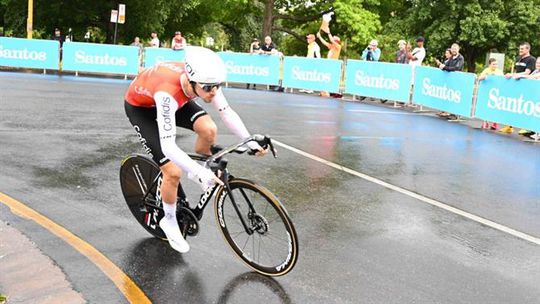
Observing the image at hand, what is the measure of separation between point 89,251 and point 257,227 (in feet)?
4.53

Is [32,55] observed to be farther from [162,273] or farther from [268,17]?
[162,273]

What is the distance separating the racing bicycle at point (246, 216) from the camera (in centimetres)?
476

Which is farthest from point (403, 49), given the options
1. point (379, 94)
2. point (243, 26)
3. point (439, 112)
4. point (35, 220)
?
point (243, 26)

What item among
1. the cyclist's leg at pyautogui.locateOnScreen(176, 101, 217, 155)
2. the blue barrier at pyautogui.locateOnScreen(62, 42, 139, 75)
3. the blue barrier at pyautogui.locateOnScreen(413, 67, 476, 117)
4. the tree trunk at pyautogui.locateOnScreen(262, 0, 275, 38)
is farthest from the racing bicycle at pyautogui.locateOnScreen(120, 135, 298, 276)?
the tree trunk at pyautogui.locateOnScreen(262, 0, 275, 38)

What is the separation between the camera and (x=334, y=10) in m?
37.9

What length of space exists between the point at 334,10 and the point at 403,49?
18246 mm

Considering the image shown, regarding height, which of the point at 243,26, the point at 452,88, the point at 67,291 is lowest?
the point at 67,291

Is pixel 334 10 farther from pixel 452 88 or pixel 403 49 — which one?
pixel 452 88

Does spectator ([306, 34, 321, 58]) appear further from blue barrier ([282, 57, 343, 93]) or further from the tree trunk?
the tree trunk

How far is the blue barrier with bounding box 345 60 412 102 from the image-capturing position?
61.9 ft

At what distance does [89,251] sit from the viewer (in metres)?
5.21

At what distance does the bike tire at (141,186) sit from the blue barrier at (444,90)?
1161 centimetres

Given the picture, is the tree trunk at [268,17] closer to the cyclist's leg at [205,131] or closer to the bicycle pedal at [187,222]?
the cyclist's leg at [205,131]

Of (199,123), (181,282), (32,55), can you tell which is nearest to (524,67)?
(199,123)
